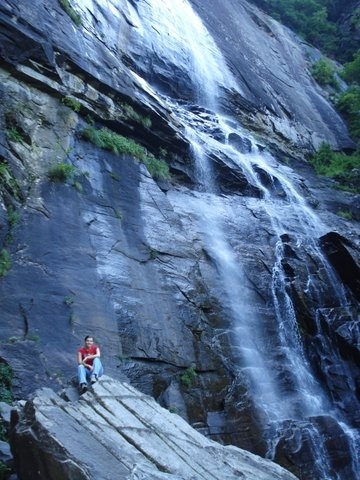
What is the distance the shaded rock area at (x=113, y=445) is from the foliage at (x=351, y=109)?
2426cm

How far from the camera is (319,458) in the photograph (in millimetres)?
9875

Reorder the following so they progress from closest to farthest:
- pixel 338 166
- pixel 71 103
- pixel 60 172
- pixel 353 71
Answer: pixel 60 172
pixel 71 103
pixel 338 166
pixel 353 71

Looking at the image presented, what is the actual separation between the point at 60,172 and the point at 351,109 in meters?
22.0

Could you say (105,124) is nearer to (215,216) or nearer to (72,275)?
(215,216)

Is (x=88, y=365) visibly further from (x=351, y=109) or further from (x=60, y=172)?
(x=351, y=109)

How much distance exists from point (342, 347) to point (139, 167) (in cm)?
696

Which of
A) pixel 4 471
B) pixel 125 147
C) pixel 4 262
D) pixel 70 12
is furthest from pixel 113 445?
pixel 70 12


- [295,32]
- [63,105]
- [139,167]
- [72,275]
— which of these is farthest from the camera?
[295,32]

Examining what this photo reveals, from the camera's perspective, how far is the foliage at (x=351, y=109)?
2753 centimetres

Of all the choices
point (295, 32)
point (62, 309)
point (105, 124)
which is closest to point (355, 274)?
point (105, 124)

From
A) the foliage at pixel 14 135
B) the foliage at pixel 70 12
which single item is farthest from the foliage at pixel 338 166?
the foliage at pixel 14 135

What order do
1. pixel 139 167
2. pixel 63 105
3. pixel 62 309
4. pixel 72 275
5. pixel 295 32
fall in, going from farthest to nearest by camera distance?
pixel 295 32
pixel 139 167
pixel 63 105
pixel 72 275
pixel 62 309

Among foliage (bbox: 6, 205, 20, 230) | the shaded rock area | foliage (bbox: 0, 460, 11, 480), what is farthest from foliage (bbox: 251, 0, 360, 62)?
foliage (bbox: 0, 460, 11, 480)

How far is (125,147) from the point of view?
13.2 meters
